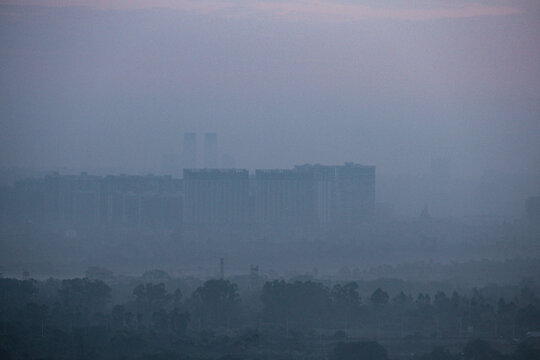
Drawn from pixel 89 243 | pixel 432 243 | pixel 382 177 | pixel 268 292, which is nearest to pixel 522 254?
pixel 432 243

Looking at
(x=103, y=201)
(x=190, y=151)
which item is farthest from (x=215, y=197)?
(x=190, y=151)

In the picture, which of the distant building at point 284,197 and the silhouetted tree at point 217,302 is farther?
the distant building at point 284,197

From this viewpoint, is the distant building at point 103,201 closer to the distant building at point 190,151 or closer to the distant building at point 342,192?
the distant building at point 342,192

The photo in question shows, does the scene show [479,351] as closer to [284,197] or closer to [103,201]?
[284,197]

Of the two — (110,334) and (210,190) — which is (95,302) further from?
(210,190)

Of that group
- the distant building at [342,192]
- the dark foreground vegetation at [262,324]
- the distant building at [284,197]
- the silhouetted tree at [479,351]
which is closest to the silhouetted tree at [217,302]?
the dark foreground vegetation at [262,324]
